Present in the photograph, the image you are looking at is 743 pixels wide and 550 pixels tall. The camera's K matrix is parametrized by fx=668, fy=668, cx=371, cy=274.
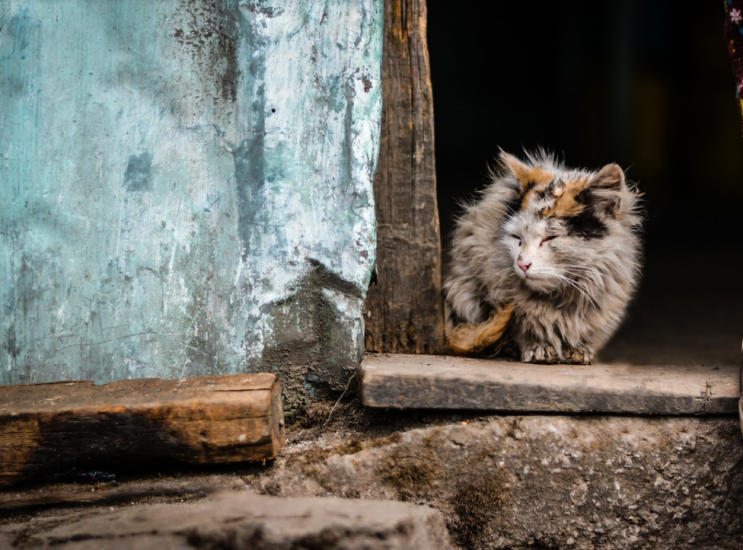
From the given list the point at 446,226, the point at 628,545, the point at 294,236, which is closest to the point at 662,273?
the point at 446,226

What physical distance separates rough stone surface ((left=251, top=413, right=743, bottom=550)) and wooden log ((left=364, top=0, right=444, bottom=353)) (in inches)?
20.9

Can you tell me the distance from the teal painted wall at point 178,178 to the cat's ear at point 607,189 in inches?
30.8

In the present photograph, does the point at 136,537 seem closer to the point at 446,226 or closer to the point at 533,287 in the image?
the point at 533,287

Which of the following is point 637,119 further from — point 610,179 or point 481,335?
point 481,335

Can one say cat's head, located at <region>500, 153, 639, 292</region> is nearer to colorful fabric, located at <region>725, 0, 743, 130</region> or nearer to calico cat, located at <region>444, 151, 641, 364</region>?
calico cat, located at <region>444, 151, 641, 364</region>

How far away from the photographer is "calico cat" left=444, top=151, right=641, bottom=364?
→ 229 cm

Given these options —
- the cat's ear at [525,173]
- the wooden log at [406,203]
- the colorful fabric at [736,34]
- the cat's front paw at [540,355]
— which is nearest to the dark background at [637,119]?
the cat's front paw at [540,355]

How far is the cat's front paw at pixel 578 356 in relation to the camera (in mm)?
2414

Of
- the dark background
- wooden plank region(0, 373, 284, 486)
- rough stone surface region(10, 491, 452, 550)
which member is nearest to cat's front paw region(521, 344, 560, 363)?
the dark background

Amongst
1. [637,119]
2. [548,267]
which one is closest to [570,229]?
[548,267]

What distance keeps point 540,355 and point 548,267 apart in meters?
0.33

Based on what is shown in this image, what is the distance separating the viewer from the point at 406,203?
2.36 metres

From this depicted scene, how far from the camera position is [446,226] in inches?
229

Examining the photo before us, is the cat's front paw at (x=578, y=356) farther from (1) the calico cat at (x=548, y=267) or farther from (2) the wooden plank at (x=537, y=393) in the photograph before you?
(2) the wooden plank at (x=537, y=393)
